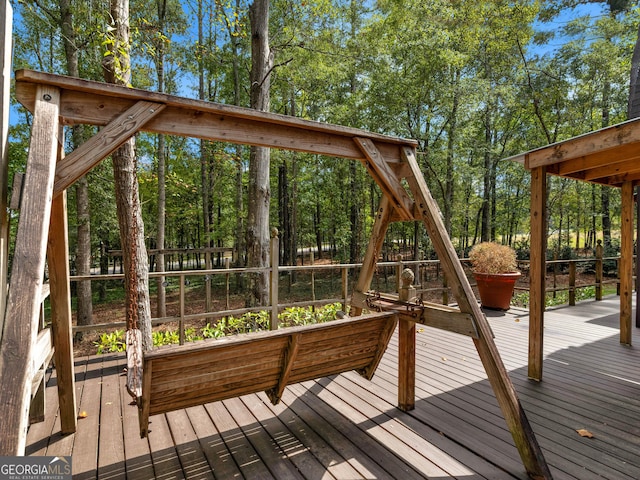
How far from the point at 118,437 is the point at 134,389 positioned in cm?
104

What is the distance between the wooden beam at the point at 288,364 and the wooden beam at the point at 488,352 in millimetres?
1142

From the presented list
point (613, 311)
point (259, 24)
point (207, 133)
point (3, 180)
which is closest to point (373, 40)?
point (259, 24)

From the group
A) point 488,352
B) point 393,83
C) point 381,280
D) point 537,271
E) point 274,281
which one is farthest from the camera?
point 381,280

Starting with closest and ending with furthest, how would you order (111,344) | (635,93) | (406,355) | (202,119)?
1. (202,119)
2. (406,355)
3. (111,344)
4. (635,93)

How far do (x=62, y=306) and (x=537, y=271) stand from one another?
167 inches

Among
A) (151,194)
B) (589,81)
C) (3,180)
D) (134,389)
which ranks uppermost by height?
(589,81)

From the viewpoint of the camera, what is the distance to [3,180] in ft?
4.85

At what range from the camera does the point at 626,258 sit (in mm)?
4348

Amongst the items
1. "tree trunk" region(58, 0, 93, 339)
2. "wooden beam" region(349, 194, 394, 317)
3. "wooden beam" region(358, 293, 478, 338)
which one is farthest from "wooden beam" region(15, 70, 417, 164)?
"tree trunk" region(58, 0, 93, 339)

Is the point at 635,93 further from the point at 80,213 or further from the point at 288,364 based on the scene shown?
the point at 80,213

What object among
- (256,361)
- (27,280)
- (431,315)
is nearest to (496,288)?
(431,315)

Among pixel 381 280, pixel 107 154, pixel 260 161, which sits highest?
pixel 260 161

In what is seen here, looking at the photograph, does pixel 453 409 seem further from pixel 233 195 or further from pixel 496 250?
pixel 233 195

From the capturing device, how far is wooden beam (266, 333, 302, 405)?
84.5 inches
